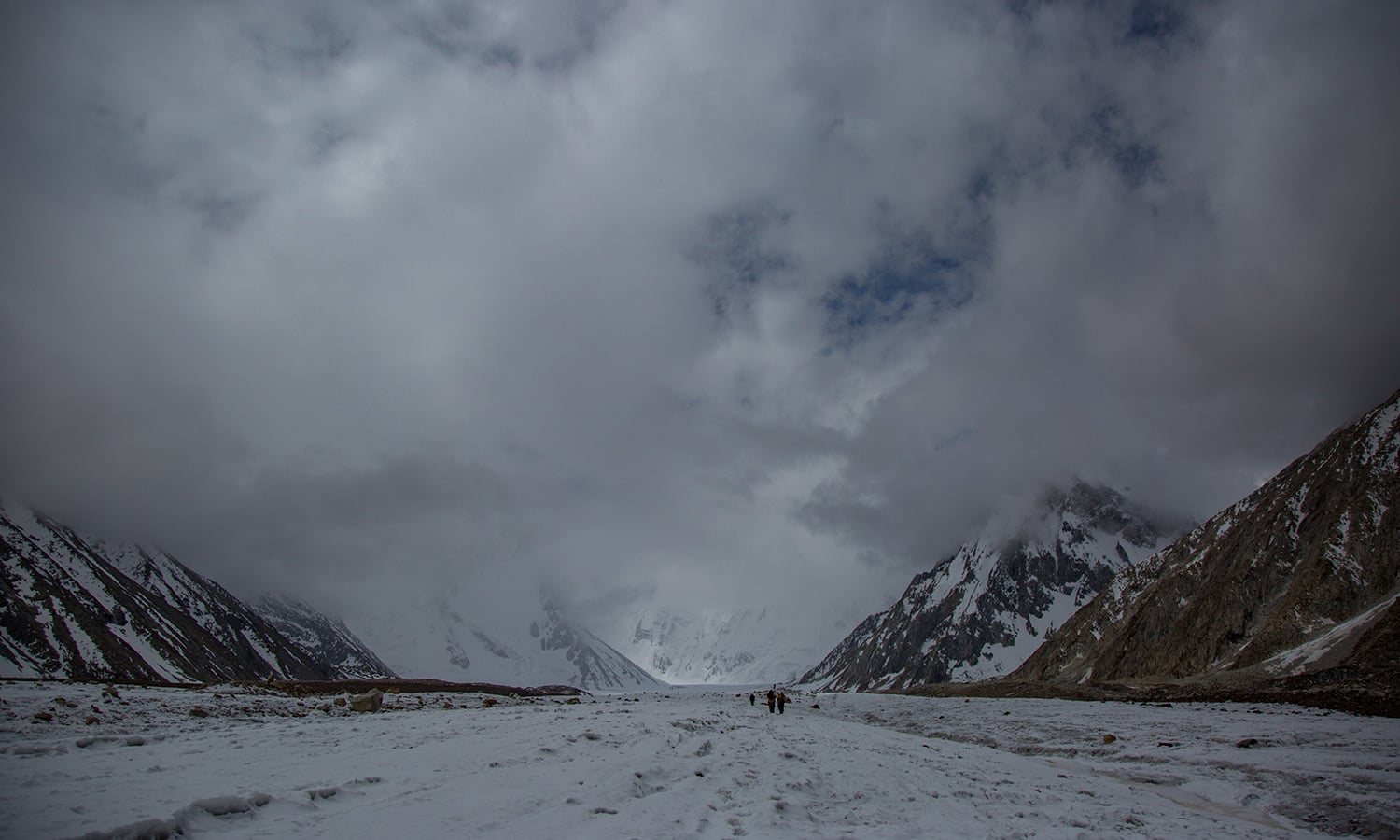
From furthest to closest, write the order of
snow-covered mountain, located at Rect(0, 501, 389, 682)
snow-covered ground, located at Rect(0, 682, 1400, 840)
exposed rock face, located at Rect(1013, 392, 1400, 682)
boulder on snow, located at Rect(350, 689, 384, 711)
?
snow-covered mountain, located at Rect(0, 501, 389, 682), exposed rock face, located at Rect(1013, 392, 1400, 682), boulder on snow, located at Rect(350, 689, 384, 711), snow-covered ground, located at Rect(0, 682, 1400, 840)

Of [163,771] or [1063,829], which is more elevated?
[163,771]

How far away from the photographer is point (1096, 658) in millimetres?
111562

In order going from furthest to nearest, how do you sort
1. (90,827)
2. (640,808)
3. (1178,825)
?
1. (1178,825)
2. (640,808)
3. (90,827)

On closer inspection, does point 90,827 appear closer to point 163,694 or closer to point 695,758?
point 695,758

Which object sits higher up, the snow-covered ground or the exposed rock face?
the exposed rock face

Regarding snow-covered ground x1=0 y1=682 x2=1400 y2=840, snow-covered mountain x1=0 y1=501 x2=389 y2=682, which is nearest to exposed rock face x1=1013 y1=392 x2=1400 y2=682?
snow-covered ground x1=0 y1=682 x2=1400 y2=840

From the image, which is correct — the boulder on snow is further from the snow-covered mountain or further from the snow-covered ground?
the snow-covered mountain

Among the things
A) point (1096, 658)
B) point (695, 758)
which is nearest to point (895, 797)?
point (695, 758)

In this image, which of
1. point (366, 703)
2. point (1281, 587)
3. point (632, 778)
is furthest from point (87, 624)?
point (1281, 587)

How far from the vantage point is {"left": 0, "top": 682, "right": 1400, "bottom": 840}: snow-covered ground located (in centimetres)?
946

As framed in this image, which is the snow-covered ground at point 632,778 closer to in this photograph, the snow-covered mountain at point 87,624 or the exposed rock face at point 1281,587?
the exposed rock face at point 1281,587

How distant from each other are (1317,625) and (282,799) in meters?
96.3

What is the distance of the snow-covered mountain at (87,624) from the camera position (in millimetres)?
119812

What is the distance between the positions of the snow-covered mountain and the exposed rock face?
162 metres
